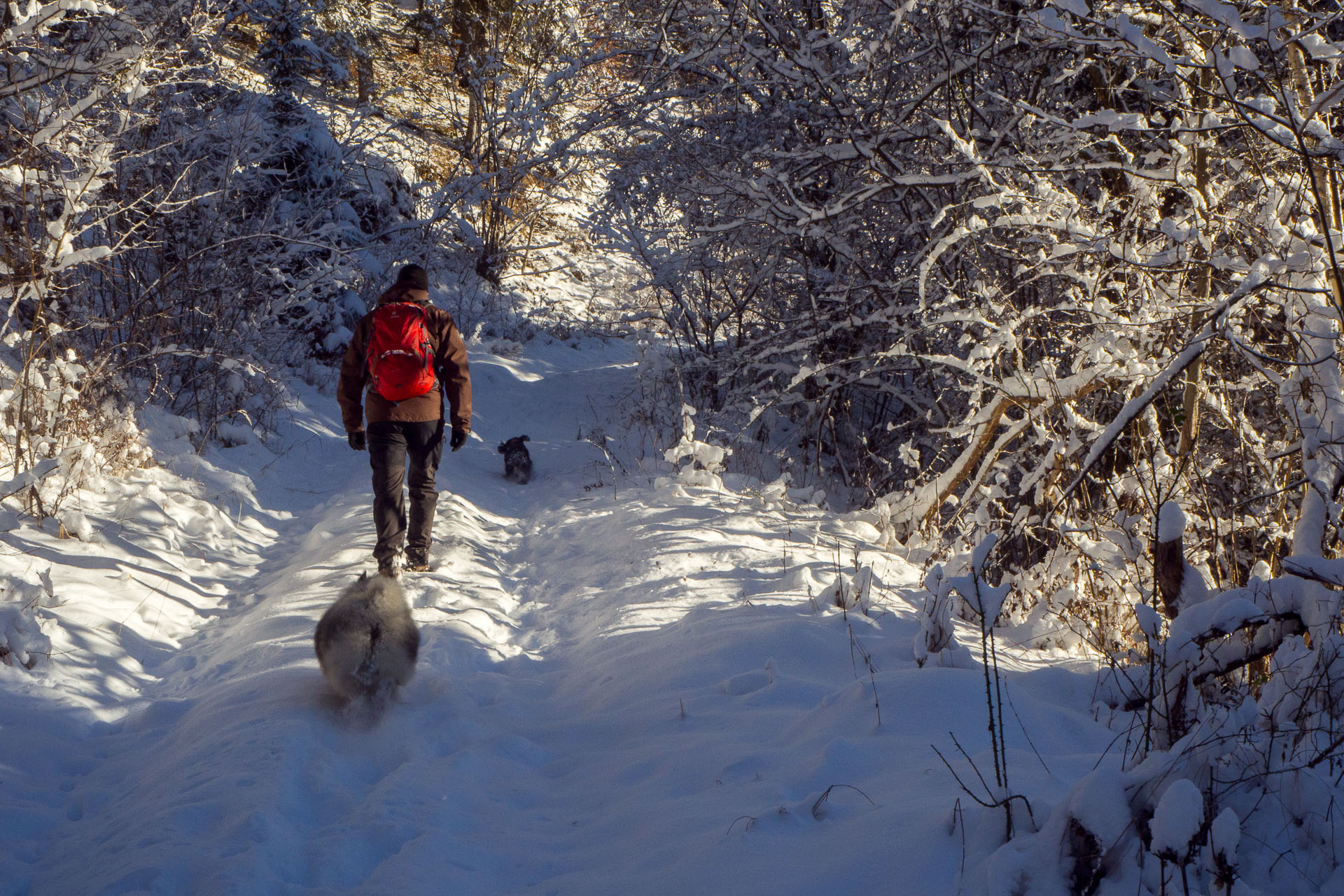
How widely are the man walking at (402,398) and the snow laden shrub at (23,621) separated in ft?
6.01

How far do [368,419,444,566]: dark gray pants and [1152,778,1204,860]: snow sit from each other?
16.1 feet

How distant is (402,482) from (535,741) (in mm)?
2695

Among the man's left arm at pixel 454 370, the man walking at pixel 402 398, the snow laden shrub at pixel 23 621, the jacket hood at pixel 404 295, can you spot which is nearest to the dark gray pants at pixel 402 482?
the man walking at pixel 402 398

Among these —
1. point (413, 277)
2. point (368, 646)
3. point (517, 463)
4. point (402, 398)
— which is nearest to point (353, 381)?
point (402, 398)

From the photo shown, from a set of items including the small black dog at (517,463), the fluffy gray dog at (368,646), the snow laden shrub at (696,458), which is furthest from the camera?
the small black dog at (517,463)

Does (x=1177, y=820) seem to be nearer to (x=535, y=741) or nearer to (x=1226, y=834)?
(x=1226, y=834)

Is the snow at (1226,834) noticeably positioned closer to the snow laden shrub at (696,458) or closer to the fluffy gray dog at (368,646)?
the fluffy gray dog at (368,646)

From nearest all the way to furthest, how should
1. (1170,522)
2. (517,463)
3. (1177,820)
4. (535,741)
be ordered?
(1177,820), (1170,522), (535,741), (517,463)


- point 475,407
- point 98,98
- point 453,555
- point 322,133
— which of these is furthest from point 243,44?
point 453,555

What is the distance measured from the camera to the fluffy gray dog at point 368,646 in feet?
11.1

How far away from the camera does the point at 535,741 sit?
3494 mm

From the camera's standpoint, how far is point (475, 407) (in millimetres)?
12578

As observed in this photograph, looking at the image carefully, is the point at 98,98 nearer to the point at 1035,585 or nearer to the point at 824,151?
the point at 824,151

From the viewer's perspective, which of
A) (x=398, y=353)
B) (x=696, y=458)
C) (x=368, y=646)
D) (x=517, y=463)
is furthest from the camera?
(x=517, y=463)
